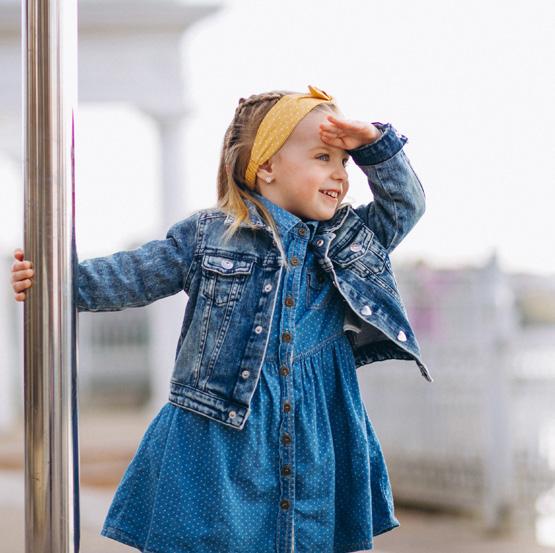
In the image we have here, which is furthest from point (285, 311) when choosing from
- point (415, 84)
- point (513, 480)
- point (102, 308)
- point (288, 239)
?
point (415, 84)

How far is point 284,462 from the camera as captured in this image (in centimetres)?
196

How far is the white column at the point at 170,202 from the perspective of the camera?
22.6ft

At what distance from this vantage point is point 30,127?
1.79 meters

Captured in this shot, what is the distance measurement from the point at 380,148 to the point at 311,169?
133 mm

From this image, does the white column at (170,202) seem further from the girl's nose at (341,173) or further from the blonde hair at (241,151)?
the girl's nose at (341,173)

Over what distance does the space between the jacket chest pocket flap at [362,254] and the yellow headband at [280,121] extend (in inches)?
8.8

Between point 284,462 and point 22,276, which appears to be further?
point 284,462

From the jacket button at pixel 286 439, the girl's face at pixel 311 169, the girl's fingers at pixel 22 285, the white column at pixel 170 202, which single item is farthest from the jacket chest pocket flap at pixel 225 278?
the white column at pixel 170 202

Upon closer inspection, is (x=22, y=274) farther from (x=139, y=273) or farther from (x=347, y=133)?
(x=347, y=133)

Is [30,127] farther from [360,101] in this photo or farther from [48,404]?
[360,101]

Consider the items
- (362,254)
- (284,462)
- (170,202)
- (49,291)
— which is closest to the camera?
(49,291)

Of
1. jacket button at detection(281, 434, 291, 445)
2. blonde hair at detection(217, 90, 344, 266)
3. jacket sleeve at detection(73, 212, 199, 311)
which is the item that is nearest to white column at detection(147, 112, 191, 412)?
blonde hair at detection(217, 90, 344, 266)

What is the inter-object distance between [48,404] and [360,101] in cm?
451

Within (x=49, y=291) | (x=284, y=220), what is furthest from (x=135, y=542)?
(x=284, y=220)
